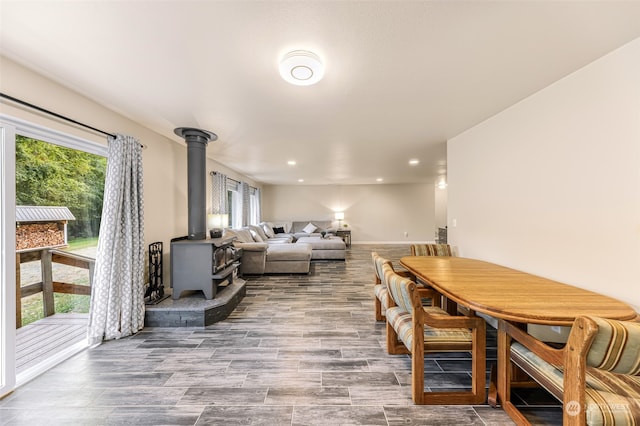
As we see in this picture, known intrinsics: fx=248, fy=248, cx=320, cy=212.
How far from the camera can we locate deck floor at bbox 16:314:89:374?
2152 mm

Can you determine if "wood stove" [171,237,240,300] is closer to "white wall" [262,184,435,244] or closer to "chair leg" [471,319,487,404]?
"chair leg" [471,319,487,404]

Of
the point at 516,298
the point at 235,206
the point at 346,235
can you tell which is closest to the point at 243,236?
the point at 235,206

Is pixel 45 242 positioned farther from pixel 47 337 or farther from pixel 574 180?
pixel 574 180

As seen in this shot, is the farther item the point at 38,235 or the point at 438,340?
the point at 38,235

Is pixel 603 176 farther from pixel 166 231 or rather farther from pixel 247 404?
pixel 166 231

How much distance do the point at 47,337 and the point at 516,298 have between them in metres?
4.03

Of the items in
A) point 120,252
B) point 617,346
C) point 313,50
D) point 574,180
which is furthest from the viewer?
point 120,252

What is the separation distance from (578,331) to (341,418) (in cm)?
137

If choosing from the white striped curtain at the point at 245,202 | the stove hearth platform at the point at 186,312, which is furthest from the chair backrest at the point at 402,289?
the white striped curtain at the point at 245,202

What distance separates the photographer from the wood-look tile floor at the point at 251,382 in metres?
1.62

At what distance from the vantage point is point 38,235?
2133 mm

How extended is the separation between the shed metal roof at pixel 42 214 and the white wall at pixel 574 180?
432cm

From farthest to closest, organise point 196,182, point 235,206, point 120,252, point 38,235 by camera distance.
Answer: point 235,206 < point 196,182 < point 120,252 < point 38,235

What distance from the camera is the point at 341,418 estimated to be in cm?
159
